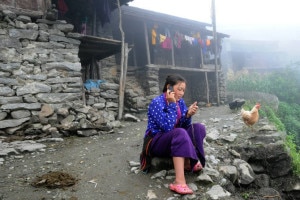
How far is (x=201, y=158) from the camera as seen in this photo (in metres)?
3.17

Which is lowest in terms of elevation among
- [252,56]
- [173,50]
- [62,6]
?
[173,50]

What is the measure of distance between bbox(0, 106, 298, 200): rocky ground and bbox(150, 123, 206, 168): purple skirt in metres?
0.31

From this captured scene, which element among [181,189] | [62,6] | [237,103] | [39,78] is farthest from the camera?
[237,103]

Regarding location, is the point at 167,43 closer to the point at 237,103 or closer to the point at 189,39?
the point at 189,39

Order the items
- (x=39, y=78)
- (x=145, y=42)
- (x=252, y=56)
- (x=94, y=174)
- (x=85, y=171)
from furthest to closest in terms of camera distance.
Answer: (x=252, y=56) → (x=145, y=42) → (x=39, y=78) → (x=85, y=171) → (x=94, y=174)

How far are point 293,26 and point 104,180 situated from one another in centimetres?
6551

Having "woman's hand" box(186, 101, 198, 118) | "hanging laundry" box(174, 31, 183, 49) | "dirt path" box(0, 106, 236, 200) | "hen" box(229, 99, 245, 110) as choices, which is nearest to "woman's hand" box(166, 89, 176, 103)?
"woman's hand" box(186, 101, 198, 118)

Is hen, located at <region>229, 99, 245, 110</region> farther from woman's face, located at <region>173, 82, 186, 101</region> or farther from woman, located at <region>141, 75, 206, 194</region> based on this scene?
woman's face, located at <region>173, 82, 186, 101</region>

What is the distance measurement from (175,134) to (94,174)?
1287 millimetres

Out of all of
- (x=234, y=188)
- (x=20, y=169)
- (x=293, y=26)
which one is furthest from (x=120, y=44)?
(x=293, y=26)

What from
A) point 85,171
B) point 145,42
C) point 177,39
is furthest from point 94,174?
point 177,39

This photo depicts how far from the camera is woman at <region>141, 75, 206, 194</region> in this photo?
2746 mm

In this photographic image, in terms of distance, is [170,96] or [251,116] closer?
[170,96]

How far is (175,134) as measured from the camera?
282cm
